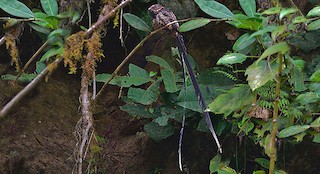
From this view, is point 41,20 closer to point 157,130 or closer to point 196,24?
point 196,24

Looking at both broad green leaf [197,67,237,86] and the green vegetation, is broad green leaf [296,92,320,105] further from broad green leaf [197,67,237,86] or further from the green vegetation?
broad green leaf [197,67,237,86]

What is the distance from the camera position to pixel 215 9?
1.26 meters

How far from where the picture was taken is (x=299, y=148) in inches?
67.0

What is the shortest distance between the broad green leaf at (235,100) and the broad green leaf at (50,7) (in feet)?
1.84

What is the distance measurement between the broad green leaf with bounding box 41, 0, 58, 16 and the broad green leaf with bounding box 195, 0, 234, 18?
17.4 inches

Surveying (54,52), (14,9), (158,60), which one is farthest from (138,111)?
(14,9)

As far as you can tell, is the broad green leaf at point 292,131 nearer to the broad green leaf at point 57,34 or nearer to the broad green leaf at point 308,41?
the broad green leaf at point 308,41

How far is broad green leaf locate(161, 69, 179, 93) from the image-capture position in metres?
1.49

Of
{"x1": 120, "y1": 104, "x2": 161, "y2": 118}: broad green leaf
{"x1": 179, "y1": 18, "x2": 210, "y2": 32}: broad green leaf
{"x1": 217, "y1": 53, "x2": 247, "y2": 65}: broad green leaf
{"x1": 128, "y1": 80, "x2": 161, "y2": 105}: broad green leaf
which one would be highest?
{"x1": 179, "y1": 18, "x2": 210, "y2": 32}: broad green leaf

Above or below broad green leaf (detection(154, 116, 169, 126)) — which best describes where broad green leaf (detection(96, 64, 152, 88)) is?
above

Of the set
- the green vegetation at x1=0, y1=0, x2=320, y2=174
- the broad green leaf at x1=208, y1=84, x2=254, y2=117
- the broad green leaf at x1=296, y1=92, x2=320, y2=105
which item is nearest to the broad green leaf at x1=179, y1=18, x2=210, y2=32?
the green vegetation at x1=0, y1=0, x2=320, y2=174

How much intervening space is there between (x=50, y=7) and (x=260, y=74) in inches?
26.6

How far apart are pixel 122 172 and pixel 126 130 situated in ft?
0.61

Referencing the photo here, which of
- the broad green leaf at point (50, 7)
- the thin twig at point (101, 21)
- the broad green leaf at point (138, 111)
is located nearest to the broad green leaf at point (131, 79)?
the broad green leaf at point (138, 111)
